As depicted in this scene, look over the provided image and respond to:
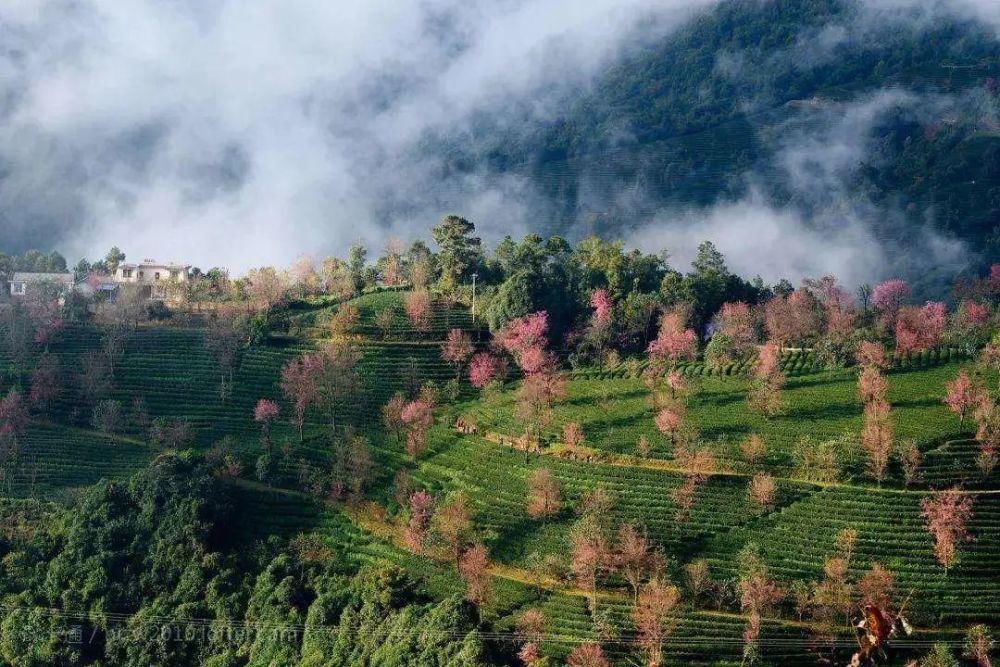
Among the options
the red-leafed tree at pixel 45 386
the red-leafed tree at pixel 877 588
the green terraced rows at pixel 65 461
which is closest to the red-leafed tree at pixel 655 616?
the red-leafed tree at pixel 877 588

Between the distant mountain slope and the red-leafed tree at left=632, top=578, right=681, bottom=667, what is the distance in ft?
184

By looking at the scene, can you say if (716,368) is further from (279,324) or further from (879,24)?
(879,24)

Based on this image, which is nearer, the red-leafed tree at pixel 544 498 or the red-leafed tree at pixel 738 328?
the red-leafed tree at pixel 544 498

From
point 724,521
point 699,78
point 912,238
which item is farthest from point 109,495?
point 699,78

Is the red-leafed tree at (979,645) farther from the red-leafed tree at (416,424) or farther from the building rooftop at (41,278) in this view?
the building rooftop at (41,278)

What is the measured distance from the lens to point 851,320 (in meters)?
55.2

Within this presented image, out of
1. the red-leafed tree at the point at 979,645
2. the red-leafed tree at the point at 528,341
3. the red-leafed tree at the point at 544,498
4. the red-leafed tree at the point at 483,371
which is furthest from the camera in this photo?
the red-leafed tree at the point at 483,371

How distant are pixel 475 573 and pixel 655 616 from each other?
6411 millimetres

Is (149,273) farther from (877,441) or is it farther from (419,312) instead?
(877,441)

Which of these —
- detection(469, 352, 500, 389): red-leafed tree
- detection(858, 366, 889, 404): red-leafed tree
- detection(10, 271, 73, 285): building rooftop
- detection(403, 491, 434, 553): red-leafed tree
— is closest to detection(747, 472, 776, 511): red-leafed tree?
detection(858, 366, 889, 404): red-leafed tree

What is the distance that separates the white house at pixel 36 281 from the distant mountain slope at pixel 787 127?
3739 cm

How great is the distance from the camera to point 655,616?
112 ft

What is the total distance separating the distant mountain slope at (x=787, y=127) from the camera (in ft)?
291

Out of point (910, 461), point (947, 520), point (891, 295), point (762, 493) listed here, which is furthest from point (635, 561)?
point (891, 295)
